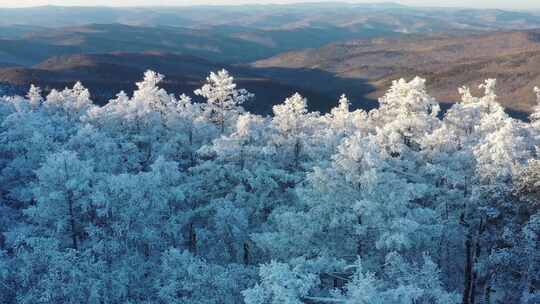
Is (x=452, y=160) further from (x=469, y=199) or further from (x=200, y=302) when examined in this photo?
(x=200, y=302)

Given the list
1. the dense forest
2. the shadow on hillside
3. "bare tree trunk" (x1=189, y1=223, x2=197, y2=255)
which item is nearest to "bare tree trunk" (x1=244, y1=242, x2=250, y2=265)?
the dense forest

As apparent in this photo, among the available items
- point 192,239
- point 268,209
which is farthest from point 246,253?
point 192,239

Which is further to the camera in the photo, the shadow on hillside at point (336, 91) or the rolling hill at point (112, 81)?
the shadow on hillside at point (336, 91)

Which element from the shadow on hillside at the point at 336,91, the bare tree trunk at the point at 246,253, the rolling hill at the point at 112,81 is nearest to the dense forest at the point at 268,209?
the bare tree trunk at the point at 246,253

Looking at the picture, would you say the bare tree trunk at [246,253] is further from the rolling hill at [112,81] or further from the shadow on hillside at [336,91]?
the shadow on hillside at [336,91]

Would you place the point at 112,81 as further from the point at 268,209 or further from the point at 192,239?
the point at 268,209

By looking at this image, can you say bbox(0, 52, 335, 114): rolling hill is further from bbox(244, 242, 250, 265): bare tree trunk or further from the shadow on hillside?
bbox(244, 242, 250, 265): bare tree trunk

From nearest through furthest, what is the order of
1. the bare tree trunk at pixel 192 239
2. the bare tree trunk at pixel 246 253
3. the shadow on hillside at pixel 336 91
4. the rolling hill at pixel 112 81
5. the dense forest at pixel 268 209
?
the dense forest at pixel 268 209
the bare tree trunk at pixel 246 253
the bare tree trunk at pixel 192 239
the rolling hill at pixel 112 81
the shadow on hillside at pixel 336 91

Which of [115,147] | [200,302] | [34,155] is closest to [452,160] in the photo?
[200,302]

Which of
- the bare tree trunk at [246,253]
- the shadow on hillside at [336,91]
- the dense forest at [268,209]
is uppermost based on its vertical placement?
the dense forest at [268,209]
